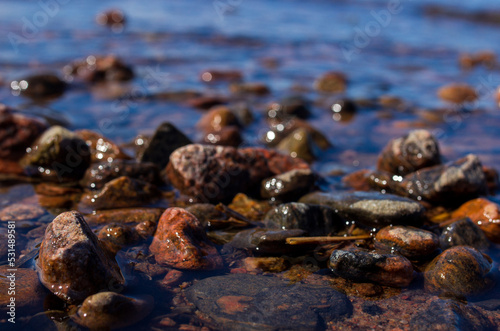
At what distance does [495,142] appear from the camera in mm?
5242

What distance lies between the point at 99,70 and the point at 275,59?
3800 mm

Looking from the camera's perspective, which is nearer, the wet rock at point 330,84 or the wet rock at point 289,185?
the wet rock at point 289,185

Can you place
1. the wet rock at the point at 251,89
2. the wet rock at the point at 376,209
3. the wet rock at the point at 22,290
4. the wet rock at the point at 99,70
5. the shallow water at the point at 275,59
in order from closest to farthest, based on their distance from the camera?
the wet rock at the point at 22,290
the wet rock at the point at 376,209
the shallow water at the point at 275,59
the wet rock at the point at 251,89
the wet rock at the point at 99,70

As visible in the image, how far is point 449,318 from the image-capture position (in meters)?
2.16

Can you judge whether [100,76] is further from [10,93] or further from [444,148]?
[444,148]

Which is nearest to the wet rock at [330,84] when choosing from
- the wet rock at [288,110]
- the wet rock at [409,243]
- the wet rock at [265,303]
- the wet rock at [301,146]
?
the wet rock at [288,110]

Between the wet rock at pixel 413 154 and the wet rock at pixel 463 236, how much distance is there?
1.04 metres

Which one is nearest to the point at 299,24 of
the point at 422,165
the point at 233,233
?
the point at 422,165

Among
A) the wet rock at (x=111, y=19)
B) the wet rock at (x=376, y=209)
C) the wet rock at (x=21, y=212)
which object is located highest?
the wet rock at (x=111, y=19)

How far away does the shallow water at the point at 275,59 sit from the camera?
18.0 ft

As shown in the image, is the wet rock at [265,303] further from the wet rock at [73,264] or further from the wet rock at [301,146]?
the wet rock at [301,146]

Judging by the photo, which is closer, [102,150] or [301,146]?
[102,150]

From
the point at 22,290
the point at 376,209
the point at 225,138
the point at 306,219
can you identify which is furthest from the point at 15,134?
the point at 376,209

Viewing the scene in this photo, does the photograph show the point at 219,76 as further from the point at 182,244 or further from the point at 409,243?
the point at 409,243
